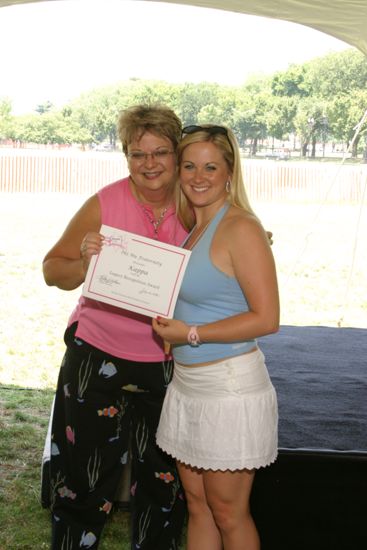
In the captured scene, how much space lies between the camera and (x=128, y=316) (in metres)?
2.20

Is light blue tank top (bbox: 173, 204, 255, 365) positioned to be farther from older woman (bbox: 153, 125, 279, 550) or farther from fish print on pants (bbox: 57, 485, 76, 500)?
fish print on pants (bbox: 57, 485, 76, 500)

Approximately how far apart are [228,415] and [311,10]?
270cm

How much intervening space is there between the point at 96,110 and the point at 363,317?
588cm

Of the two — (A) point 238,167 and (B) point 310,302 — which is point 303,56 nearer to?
(B) point 310,302

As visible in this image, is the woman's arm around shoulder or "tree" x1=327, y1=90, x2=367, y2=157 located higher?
"tree" x1=327, y1=90, x2=367, y2=157

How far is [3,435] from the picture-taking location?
4.10 metres

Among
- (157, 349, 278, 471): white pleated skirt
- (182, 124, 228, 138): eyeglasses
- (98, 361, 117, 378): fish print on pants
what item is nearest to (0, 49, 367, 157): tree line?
(98, 361, 117, 378): fish print on pants

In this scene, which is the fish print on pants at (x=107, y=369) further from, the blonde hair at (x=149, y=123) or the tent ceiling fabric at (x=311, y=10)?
the tent ceiling fabric at (x=311, y=10)

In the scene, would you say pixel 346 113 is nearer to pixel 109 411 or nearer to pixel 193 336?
pixel 109 411

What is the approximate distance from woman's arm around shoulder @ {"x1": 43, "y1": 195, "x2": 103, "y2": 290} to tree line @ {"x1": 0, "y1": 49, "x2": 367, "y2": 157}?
31.9 feet

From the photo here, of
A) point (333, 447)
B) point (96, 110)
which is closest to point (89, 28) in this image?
point (96, 110)

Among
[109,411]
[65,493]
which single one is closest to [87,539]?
[65,493]

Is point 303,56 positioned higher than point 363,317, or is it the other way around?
point 303,56

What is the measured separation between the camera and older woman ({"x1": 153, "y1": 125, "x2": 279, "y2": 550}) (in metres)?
1.86
